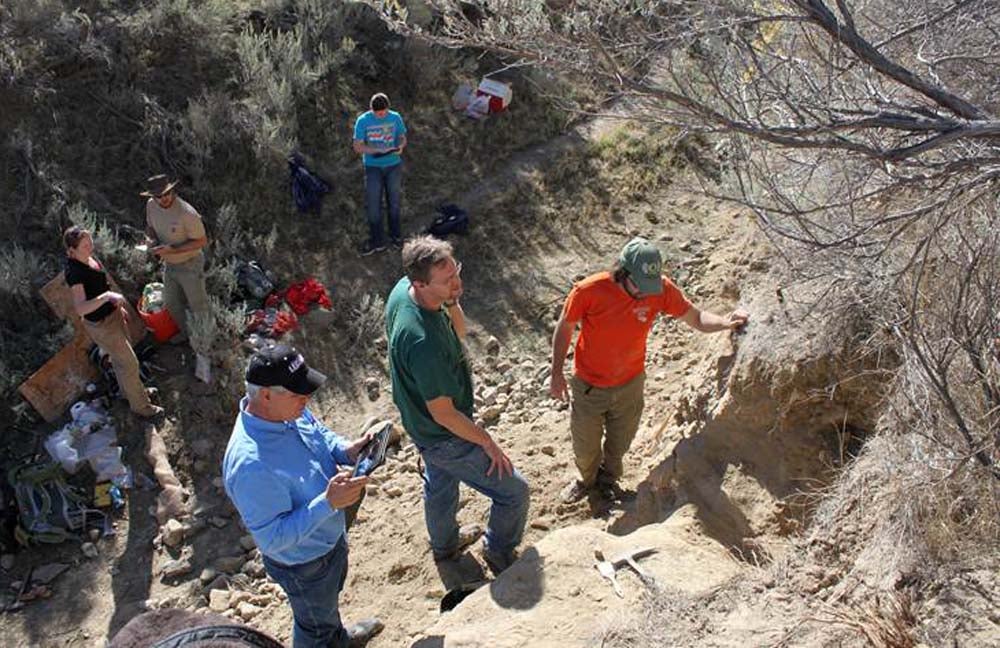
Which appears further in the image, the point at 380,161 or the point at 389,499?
the point at 380,161

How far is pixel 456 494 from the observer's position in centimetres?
528

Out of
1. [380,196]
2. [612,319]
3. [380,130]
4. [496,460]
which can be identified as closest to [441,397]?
[496,460]

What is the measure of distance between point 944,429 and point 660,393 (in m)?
2.89

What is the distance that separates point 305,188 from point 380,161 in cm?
110

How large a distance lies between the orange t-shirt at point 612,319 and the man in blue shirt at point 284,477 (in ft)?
5.87

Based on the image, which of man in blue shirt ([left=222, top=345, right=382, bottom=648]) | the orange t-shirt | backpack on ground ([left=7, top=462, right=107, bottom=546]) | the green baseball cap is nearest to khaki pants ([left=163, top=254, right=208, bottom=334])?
backpack on ground ([left=7, top=462, right=107, bottom=546])

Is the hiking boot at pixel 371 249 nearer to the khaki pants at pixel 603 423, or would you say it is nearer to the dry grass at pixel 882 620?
the khaki pants at pixel 603 423

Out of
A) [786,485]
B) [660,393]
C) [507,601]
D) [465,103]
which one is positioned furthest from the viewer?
[465,103]

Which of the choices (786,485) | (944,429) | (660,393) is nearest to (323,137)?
(660,393)

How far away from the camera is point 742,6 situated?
4812 millimetres

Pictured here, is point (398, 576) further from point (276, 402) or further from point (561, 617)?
point (276, 402)

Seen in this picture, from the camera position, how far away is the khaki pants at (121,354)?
700 cm

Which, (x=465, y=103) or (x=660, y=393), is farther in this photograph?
(x=465, y=103)

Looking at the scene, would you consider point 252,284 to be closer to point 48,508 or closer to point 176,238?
point 176,238
